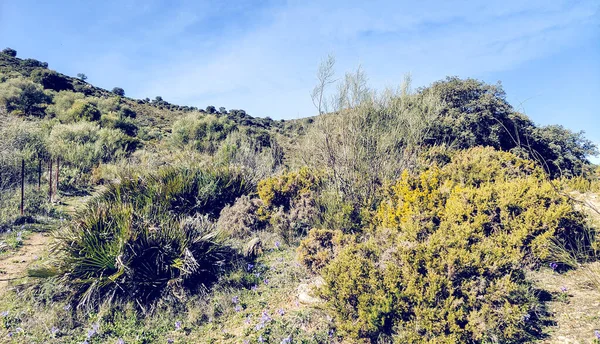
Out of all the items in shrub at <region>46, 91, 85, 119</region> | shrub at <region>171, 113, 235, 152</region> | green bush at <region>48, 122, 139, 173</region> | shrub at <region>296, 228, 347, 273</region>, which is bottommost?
shrub at <region>296, 228, 347, 273</region>

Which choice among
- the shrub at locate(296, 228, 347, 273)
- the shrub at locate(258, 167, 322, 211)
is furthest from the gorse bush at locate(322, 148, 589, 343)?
the shrub at locate(258, 167, 322, 211)

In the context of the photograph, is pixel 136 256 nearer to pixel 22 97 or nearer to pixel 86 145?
pixel 86 145

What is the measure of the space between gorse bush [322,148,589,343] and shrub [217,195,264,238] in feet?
8.91

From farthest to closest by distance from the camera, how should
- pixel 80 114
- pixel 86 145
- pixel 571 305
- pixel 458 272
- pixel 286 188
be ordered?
pixel 80 114 < pixel 86 145 < pixel 286 188 < pixel 571 305 < pixel 458 272

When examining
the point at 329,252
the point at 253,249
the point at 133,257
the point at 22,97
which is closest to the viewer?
the point at 133,257

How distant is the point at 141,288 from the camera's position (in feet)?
14.3

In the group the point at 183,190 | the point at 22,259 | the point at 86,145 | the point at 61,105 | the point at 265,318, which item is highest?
the point at 61,105

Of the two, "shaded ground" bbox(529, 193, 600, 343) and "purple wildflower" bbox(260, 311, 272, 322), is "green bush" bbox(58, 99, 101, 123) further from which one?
"shaded ground" bbox(529, 193, 600, 343)

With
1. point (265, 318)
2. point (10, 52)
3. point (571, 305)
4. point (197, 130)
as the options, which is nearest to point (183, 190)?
point (265, 318)

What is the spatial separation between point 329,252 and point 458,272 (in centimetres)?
174

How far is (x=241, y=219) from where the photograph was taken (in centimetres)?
661

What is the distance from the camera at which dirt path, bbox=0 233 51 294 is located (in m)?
4.81

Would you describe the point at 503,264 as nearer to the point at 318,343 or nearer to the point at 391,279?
the point at 391,279

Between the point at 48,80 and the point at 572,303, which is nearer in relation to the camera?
the point at 572,303
